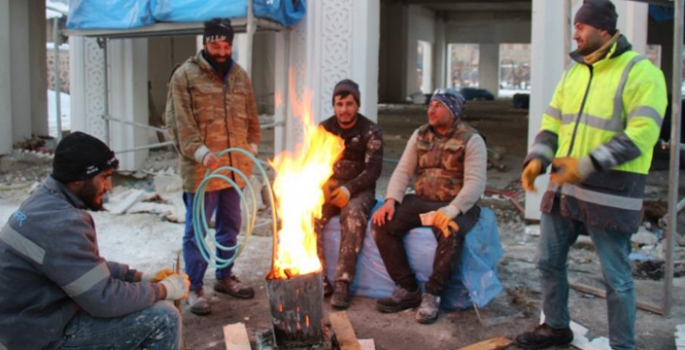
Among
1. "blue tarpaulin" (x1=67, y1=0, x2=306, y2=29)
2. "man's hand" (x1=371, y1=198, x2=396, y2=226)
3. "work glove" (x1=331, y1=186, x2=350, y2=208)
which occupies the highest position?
"blue tarpaulin" (x1=67, y1=0, x2=306, y2=29)

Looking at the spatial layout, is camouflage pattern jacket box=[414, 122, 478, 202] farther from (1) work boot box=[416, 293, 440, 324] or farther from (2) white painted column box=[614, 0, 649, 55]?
(2) white painted column box=[614, 0, 649, 55]

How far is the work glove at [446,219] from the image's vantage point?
15.3 ft

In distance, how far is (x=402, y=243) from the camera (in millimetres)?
4926

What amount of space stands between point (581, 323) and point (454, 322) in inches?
31.8

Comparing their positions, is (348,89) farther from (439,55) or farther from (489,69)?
(489,69)

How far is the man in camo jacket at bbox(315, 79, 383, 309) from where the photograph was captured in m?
5.02

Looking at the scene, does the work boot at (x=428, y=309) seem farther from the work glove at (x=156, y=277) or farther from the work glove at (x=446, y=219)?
the work glove at (x=156, y=277)

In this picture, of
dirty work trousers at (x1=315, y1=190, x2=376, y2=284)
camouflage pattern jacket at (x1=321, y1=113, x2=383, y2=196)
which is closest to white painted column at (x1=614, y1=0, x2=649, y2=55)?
camouflage pattern jacket at (x1=321, y1=113, x2=383, y2=196)

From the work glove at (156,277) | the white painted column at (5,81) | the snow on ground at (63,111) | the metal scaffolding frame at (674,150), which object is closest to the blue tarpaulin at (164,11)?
the white painted column at (5,81)

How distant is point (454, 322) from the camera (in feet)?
15.2

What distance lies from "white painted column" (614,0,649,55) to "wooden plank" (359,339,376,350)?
13.3 ft

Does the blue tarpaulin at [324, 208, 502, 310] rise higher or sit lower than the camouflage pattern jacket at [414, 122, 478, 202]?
lower

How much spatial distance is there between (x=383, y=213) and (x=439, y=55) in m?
23.8

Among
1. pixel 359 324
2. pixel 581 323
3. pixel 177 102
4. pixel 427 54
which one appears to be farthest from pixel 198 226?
pixel 427 54
